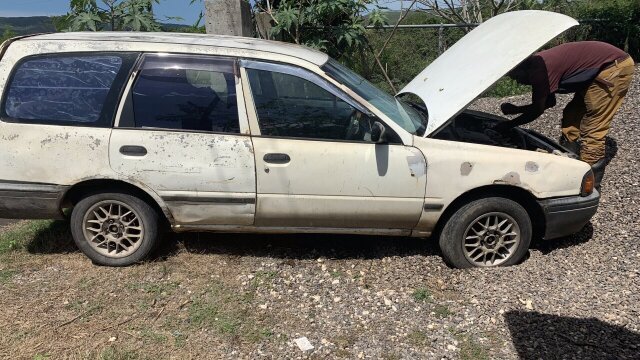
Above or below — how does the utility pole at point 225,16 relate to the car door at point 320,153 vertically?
above

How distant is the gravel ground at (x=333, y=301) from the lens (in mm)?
3025

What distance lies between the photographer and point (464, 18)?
10.5m

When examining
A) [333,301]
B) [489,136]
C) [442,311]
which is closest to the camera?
[442,311]

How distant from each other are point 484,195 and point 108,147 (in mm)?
2821

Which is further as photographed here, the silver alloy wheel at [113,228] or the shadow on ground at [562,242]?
the shadow on ground at [562,242]

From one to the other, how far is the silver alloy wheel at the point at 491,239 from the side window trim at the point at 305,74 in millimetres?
1226

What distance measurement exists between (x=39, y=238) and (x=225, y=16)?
12.2 ft

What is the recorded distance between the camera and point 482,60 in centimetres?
390

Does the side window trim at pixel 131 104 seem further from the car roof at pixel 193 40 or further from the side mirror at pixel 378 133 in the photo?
the side mirror at pixel 378 133

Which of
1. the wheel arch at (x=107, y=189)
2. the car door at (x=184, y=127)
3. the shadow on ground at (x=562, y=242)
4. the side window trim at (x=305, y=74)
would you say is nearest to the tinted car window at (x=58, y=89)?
the car door at (x=184, y=127)

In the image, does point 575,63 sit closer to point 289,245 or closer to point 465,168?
point 465,168

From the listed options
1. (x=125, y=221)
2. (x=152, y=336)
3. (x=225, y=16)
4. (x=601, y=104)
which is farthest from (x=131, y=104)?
(x=601, y=104)

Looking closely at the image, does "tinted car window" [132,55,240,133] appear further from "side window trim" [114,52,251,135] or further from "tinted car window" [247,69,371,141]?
"tinted car window" [247,69,371,141]

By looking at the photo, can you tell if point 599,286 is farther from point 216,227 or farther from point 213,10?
point 213,10
